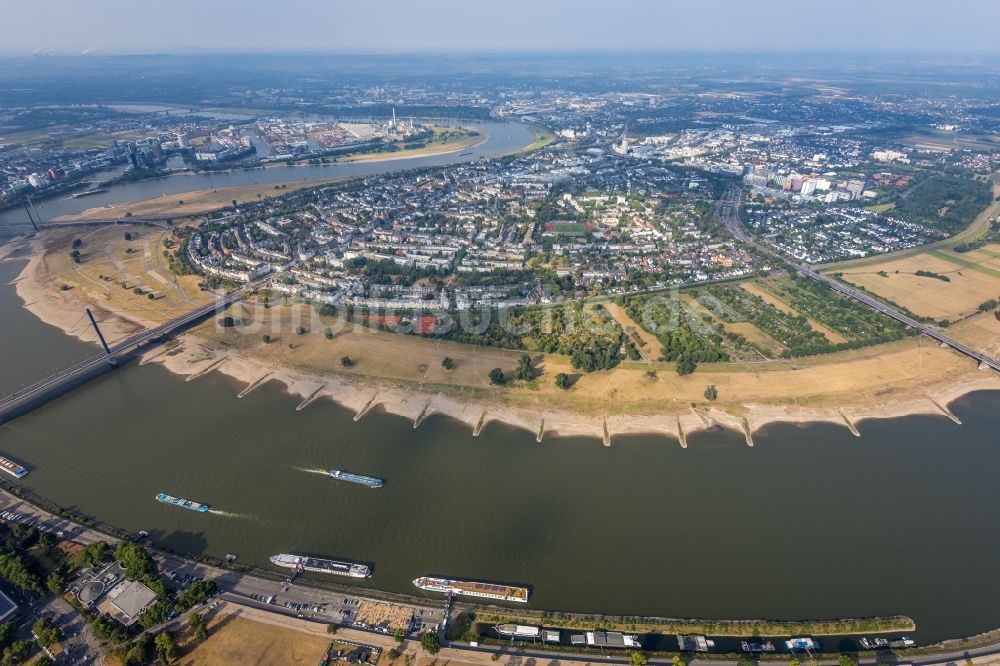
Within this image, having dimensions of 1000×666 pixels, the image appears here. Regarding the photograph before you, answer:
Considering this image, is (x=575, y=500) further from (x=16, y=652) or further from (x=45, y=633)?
(x=16, y=652)

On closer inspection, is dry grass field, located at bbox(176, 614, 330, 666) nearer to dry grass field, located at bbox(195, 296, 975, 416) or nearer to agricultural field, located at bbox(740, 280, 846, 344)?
dry grass field, located at bbox(195, 296, 975, 416)

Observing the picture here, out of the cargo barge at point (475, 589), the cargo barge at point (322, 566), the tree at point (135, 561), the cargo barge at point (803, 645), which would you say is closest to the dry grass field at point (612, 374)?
the cargo barge at point (475, 589)

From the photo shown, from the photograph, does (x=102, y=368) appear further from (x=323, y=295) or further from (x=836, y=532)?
(x=836, y=532)

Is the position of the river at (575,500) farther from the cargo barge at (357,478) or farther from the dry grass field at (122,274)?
the dry grass field at (122,274)

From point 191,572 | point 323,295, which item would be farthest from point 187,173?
point 191,572

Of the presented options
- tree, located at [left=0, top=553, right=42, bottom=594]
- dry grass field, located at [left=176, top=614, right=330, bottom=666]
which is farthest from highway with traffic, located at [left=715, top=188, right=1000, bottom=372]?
tree, located at [left=0, top=553, right=42, bottom=594]

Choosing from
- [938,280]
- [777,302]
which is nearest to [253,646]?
[777,302]
